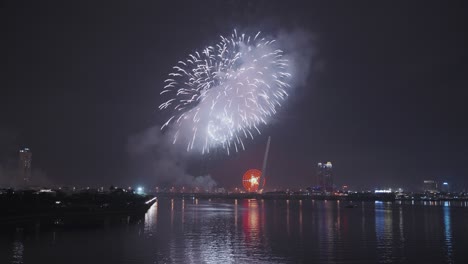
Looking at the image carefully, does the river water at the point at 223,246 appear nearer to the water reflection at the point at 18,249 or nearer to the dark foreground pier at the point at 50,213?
the water reflection at the point at 18,249

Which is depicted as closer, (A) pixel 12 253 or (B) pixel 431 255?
(A) pixel 12 253

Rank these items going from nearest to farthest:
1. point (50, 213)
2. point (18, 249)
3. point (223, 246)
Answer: point (18, 249)
point (223, 246)
point (50, 213)

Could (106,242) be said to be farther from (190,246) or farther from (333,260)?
(333,260)

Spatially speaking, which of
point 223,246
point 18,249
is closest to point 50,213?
point 18,249

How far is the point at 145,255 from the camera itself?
28.8 m

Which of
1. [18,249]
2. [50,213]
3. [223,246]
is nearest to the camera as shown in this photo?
[18,249]

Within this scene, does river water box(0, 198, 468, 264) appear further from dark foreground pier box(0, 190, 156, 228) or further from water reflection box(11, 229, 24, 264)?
dark foreground pier box(0, 190, 156, 228)

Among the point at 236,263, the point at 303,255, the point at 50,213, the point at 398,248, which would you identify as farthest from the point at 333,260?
the point at 50,213

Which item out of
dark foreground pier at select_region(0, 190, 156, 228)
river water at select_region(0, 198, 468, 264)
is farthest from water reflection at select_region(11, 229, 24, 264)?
dark foreground pier at select_region(0, 190, 156, 228)

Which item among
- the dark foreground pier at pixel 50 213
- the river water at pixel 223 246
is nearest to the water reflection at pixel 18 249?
the river water at pixel 223 246

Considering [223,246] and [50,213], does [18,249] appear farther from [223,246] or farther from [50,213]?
[50,213]

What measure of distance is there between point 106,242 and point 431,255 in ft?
74.9

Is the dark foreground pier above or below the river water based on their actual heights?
above

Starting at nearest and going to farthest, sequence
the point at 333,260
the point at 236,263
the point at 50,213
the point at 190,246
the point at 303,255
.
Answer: the point at 236,263 → the point at 333,260 → the point at 303,255 → the point at 190,246 → the point at 50,213
